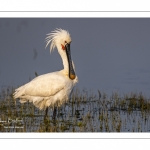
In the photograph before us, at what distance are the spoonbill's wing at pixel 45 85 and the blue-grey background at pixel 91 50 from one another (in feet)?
0.75

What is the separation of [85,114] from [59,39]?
4.67ft

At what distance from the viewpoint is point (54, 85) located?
10445 millimetres

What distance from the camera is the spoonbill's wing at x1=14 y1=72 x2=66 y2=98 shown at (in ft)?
34.3

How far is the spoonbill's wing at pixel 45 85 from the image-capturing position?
1046 cm

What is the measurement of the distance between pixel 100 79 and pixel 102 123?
80 centimetres

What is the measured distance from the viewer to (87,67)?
10.7 m

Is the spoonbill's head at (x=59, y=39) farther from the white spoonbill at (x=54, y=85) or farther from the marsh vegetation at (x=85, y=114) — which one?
the marsh vegetation at (x=85, y=114)
